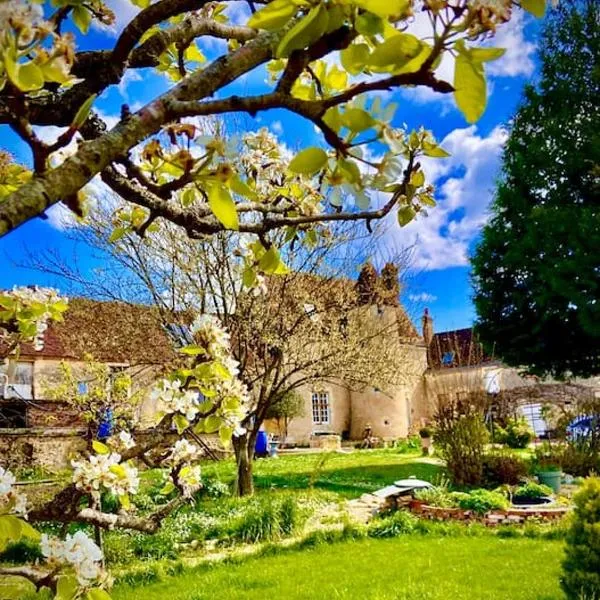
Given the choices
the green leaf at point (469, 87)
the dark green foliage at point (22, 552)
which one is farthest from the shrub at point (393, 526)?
the green leaf at point (469, 87)

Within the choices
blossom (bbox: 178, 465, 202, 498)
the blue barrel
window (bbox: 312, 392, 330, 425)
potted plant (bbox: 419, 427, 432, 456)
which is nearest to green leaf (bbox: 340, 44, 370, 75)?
blossom (bbox: 178, 465, 202, 498)

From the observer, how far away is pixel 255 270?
1574mm

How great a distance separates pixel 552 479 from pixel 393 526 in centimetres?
497

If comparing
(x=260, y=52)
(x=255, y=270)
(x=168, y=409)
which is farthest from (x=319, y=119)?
(x=168, y=409)

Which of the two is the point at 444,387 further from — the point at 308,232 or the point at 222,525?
the point at 308,232

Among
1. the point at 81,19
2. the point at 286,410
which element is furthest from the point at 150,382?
the point at 286,410

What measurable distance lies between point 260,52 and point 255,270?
73 centimetres

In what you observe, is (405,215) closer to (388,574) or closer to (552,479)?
(388,574)

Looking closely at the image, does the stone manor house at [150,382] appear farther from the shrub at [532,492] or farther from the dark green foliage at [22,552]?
the shrub at [532,492]

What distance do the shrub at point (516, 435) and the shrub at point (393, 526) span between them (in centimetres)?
1531

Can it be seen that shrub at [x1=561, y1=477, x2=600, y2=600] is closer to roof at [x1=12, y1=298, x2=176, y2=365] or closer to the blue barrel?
roof at [x1=12, y1=298, x2=176, y2=365]

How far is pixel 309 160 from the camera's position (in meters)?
0.82

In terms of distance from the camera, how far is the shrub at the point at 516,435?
23.5 meters

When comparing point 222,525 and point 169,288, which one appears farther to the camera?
point 169,288
